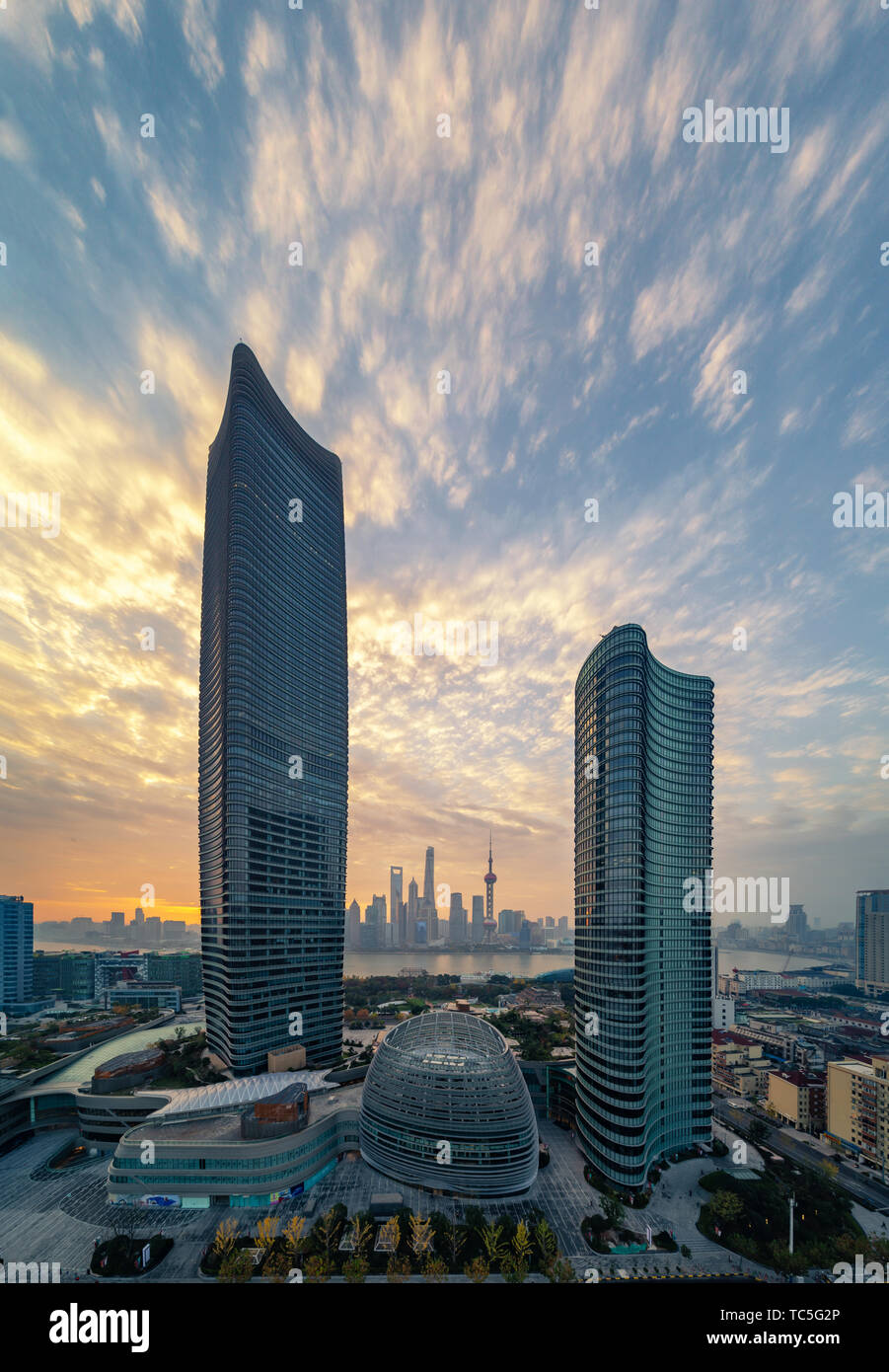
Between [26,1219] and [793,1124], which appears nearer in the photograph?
[26,1219]

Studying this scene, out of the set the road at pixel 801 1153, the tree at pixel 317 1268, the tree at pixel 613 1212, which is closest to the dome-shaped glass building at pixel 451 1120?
the tree at pixel 613 1212

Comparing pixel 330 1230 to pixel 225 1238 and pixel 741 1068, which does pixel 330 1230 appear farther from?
pixel 741 1068

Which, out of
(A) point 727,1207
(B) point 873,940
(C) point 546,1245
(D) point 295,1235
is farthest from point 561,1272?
(B) point 873,940

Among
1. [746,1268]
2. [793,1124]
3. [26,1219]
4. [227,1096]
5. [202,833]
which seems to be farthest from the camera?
[202,833]

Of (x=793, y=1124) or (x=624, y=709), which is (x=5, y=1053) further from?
(x=793, y=1124)

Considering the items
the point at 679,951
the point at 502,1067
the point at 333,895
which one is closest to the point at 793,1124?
the point at 679,951

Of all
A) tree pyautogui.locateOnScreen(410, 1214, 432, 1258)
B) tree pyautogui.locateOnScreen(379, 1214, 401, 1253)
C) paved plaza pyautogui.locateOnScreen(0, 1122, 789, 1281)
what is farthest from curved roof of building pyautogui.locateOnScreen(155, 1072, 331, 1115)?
tree pyautogui.locateOnScreen(410, 1214, 432, 1258)
